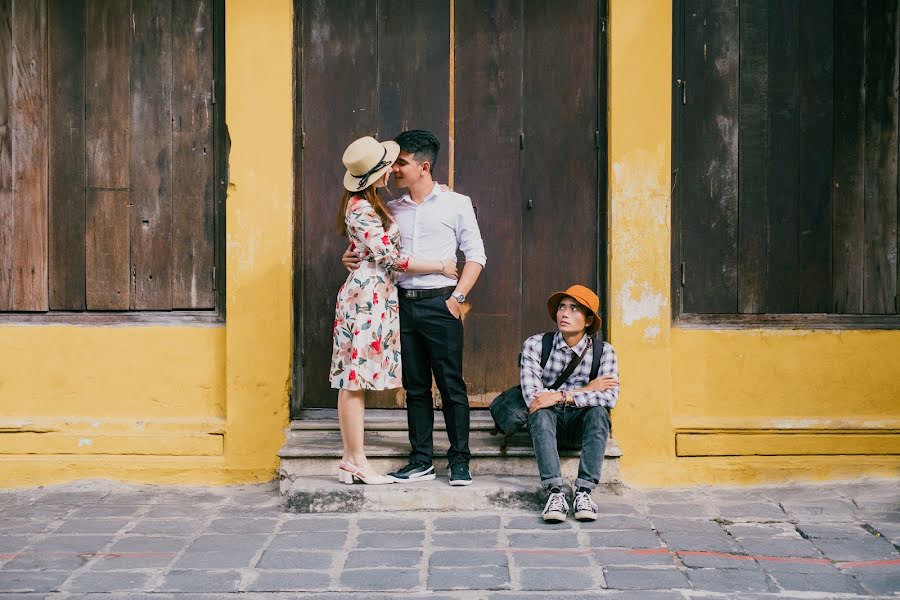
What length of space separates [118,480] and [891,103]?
16.6 feet

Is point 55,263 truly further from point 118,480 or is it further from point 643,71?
point 643,71

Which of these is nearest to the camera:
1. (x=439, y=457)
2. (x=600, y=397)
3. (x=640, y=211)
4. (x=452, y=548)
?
(x=452, y=548)

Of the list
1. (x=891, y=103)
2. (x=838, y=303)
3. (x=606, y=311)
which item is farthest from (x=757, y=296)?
(x=891, y=103)

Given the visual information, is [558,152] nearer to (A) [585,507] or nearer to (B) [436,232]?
(B) [436,232]

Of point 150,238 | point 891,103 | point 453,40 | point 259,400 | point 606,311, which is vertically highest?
point 453,40

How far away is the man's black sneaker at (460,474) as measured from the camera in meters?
5.36

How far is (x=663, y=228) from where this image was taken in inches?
232

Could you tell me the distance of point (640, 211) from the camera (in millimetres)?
5879

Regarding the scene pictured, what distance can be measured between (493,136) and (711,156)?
51.3 inches

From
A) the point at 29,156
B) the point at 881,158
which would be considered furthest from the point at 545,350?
the point at 29,156

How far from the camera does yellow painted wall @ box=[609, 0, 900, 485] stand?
231 inches

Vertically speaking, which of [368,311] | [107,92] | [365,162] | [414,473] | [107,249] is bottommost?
[414,473]

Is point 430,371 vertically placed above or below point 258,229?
below

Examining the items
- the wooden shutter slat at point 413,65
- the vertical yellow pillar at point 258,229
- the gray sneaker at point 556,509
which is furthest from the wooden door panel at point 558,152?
the vertical yellow pillar at point 258,229
